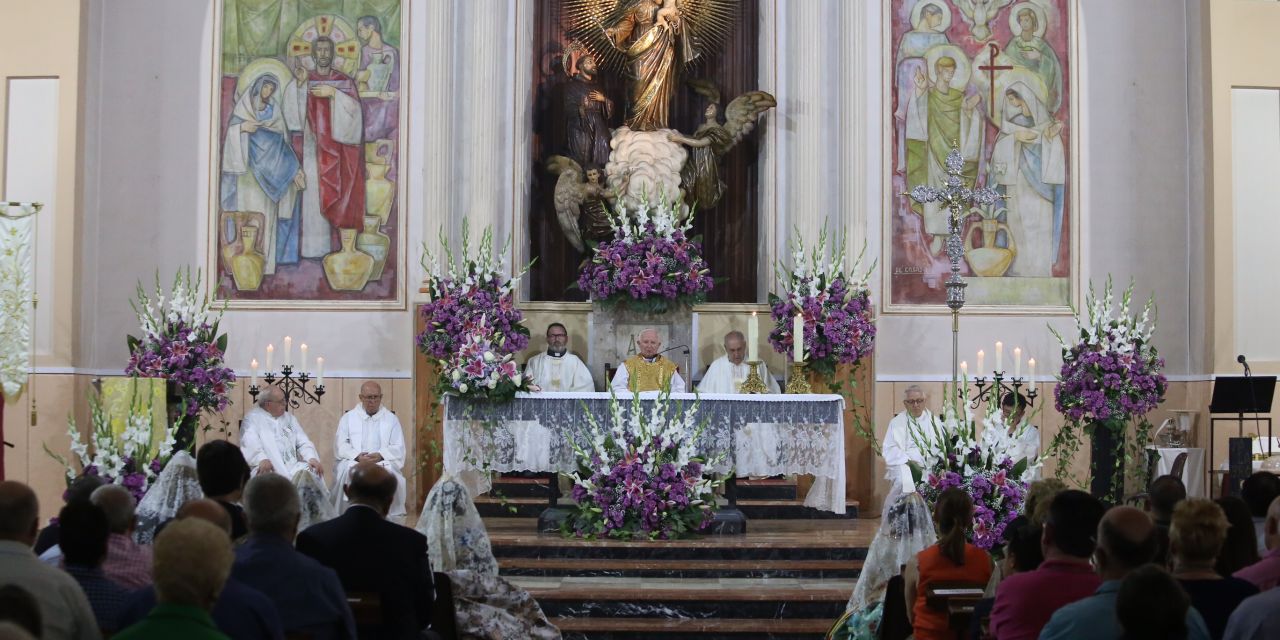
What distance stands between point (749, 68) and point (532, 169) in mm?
2423

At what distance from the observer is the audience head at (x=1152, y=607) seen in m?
3.55

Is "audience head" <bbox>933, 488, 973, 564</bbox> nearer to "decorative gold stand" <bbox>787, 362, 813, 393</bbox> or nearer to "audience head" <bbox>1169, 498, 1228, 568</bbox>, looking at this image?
"audience head" <bbox>1169, 498, 1228, 568</bbox>

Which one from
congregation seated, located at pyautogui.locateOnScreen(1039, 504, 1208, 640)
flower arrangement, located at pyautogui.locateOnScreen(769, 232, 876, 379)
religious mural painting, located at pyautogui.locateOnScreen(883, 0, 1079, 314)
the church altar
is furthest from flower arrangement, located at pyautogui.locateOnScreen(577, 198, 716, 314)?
congregation seated, located at pyautogui.locateOnScreen(1039, 504, 1208, 640)

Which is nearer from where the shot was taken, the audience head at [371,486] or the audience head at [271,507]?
the audience head at [271,507]

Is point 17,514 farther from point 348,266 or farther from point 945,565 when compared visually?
point 348,266

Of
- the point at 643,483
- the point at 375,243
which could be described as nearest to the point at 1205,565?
the point at 643,483

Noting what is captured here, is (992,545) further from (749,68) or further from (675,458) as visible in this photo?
(749,68)

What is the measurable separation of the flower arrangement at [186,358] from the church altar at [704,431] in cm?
191

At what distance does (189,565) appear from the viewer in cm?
346

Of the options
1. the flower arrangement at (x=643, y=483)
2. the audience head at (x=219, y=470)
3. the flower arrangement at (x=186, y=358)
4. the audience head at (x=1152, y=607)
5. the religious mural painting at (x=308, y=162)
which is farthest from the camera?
the religious mural painting at (x=308, y=162)

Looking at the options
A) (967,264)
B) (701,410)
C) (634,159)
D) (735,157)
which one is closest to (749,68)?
(735,157)

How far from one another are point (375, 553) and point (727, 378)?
7501mm

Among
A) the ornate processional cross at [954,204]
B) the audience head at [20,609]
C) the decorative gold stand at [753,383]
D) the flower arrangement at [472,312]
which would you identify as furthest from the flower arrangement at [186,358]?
the audience head at [20,609]

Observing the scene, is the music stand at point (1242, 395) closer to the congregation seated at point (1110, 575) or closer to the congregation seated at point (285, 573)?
the congregation seated at point (1110, 575)
